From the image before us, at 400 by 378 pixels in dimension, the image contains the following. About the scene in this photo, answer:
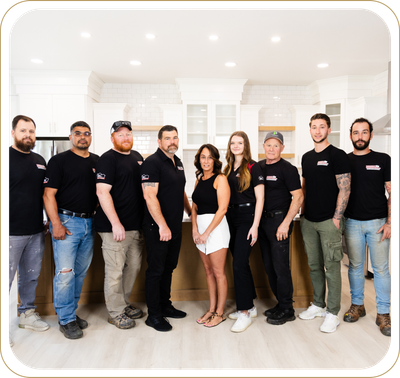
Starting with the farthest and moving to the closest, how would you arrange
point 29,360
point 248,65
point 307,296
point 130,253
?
point 248,65 → point 307,296 → point 130,253 → point 29,360

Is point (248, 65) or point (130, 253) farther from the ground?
point (248, 65)

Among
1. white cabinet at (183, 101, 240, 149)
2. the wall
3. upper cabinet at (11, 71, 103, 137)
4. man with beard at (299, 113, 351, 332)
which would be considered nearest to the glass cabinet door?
white cabinet at (183, 101, 240, 149)

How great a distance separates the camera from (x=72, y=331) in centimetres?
225

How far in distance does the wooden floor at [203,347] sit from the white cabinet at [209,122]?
3.20 metres

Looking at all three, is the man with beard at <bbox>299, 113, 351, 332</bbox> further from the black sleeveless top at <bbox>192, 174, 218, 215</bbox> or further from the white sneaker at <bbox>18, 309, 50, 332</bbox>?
the white sneaker at <bbox>18, 309, 50, 332</bbox>

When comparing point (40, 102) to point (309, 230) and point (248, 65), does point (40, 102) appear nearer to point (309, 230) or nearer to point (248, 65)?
point (248, 65)

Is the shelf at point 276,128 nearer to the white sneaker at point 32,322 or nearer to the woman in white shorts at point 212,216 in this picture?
the woman in white shorts at point 212,216

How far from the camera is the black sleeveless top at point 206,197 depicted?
2.32 meters

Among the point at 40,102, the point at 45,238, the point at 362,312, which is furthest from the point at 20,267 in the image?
the point at 40,102

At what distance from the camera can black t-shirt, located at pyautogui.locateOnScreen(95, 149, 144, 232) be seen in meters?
2.22

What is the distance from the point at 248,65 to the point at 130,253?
10.6ft

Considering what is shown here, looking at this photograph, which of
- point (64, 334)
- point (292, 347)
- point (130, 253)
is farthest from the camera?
point (130, 253)

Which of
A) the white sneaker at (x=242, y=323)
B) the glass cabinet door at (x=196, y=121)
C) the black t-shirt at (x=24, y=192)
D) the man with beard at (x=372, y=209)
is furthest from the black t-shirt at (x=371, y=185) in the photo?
the glass cabinet door at (x=196, y=121)

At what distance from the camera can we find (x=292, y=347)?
211cm
